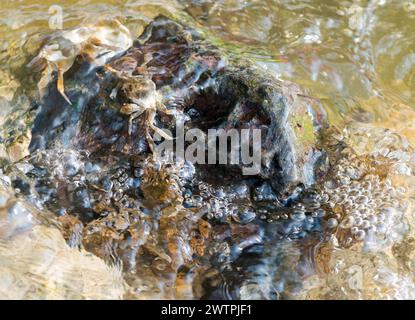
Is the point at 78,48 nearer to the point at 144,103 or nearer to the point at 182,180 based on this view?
the point at 144,103

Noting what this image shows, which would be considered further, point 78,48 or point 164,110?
point 78,48

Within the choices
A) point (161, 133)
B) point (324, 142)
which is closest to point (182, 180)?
point (161, 133)

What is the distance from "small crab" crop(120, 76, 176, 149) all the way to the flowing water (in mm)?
408

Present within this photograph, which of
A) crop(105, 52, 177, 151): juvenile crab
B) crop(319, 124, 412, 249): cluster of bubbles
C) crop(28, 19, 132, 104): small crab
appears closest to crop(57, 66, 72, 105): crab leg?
crop(28, 19, 132, 104): small crab

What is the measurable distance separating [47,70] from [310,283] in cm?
170

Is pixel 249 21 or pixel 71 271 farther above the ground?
pixel 249 21

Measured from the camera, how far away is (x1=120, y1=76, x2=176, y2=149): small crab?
7.46 feet

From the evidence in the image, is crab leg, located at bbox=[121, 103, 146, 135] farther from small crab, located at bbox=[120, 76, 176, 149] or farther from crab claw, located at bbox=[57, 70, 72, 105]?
crab claw, located at bbox=[57, 70, 72, 105]

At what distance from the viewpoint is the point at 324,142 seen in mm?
2393

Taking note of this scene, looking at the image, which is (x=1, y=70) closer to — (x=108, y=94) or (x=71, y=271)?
(x=108, y=94)

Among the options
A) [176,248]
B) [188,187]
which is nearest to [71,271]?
[176,248]

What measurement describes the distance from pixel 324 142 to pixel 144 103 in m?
0.87
